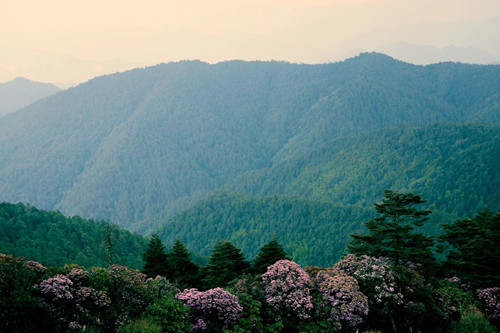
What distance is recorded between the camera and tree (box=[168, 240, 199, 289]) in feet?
178

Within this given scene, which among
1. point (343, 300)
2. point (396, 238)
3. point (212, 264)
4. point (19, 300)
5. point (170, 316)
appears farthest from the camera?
point (212, 264)

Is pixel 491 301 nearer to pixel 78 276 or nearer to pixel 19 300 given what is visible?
pixel 78 276

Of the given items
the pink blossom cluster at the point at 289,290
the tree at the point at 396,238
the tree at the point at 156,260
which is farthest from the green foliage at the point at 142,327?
the tree at the point at 156,260

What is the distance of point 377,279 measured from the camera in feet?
109

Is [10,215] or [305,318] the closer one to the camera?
[305,318]

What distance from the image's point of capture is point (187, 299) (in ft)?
96.8

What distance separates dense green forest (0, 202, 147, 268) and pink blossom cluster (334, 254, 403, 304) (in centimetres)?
7197

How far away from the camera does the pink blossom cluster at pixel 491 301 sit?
35281 mm

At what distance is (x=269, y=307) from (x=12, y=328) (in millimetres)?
15862

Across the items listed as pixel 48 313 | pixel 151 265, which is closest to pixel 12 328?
pixel 48 313

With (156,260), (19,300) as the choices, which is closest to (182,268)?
(156,260)

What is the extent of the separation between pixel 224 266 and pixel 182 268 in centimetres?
765

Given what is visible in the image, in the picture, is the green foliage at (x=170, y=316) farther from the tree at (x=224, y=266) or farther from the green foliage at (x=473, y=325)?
the green foliage at (x=473, y=325)

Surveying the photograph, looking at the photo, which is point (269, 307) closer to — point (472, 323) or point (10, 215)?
point (472, 323)
